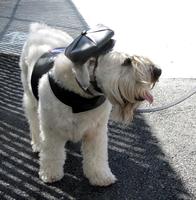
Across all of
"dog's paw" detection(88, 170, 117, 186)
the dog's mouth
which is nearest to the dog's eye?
the dog's mouth

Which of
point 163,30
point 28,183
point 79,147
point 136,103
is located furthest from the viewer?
point 163,30

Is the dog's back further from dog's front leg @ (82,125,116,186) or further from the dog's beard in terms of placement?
the dog's beard

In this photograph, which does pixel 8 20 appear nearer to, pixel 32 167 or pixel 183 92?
pixel 183 92

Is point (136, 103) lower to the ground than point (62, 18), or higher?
higher

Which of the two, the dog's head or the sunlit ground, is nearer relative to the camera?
the dog's head

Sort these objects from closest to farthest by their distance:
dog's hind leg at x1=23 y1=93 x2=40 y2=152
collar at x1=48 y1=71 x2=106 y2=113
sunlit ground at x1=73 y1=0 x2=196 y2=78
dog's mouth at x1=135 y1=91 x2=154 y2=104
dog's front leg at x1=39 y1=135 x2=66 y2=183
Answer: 1. dog's mouth at x1=135 y1=91 x2=154 y2=104
2. collar at x1=48 y1=71 x2=106 y2=113
3. dog's front leg at x1=39 y1=135 x2=66 y2=183
4. dog's hind leg at x1=23 y1=93 x2=40 y2=152
5. sunlit ground at x1=73 y1=0 x2=196 y2=78

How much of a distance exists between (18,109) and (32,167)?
49.7 inches

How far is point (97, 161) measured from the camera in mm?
3898

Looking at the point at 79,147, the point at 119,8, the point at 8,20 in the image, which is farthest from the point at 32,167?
the point at 119,8

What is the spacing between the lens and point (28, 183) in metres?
4.00

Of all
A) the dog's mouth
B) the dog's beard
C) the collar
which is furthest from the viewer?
the collar

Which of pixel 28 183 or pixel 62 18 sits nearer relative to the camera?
pixel 28 183

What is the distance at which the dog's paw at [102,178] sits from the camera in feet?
12.8

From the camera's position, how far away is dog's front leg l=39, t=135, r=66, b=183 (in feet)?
12.2
